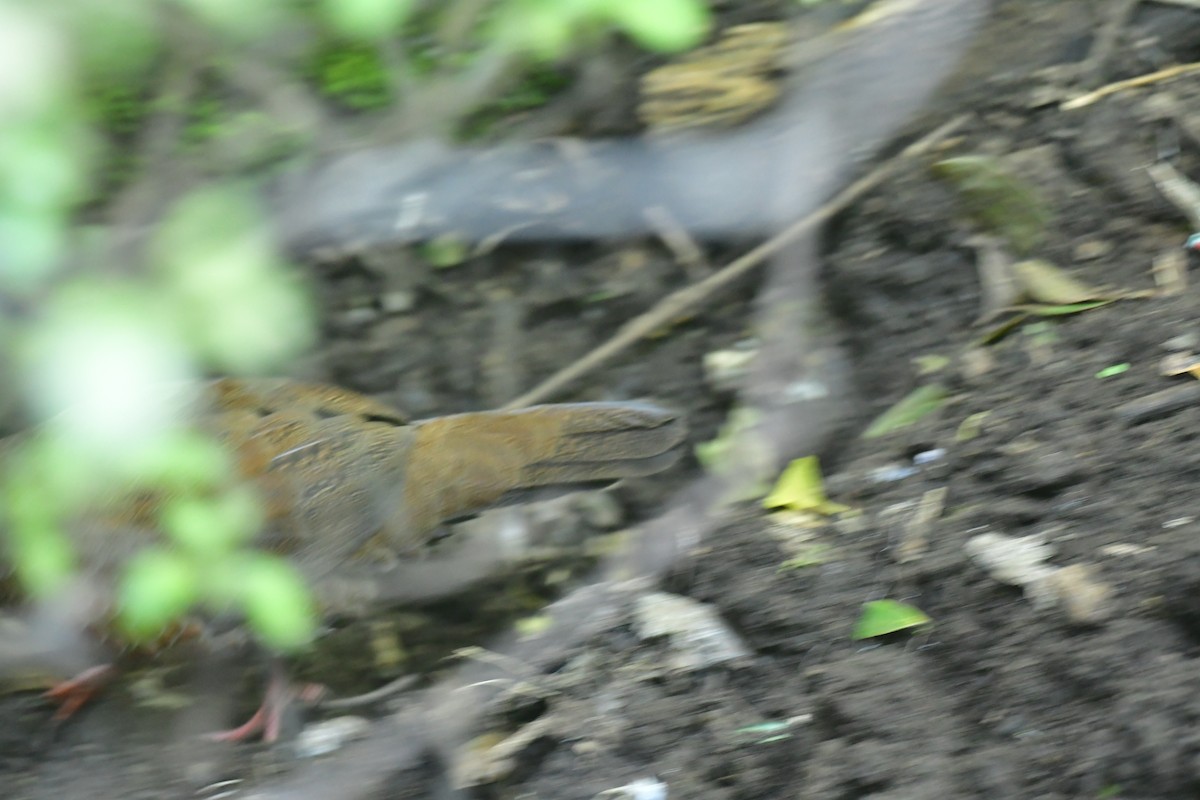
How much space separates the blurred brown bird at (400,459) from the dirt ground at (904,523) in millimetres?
416

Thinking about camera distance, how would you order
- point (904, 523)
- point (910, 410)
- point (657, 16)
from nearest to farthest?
point (657, 16) → point (904, 523) → point (910, 410)

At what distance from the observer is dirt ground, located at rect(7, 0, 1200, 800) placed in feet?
6.95

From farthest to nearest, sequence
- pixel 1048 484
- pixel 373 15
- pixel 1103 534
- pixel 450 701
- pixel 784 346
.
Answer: pixel 784 346, pixel 450 701, pixel 1048 484, pixel 1103 534, pixel 373 15

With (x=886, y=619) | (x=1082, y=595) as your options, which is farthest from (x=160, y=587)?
(x=1082, y=595)

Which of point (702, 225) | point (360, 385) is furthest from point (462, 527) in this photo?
point (702, 225)

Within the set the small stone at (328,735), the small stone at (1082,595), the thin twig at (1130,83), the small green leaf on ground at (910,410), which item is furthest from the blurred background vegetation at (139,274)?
the thin twig at (1130,83)

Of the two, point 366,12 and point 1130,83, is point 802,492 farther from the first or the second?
point 366,12

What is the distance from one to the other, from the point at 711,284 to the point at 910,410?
876 mm

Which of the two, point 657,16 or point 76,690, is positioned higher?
point 657,16

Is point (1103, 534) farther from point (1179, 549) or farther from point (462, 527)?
point (462, 527)

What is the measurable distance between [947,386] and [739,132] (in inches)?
40.7

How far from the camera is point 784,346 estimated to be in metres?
3.00

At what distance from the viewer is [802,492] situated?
303 cm

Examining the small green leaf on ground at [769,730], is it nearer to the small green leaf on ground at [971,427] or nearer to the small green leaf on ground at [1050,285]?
the small green leaf on ground at [971,427]
